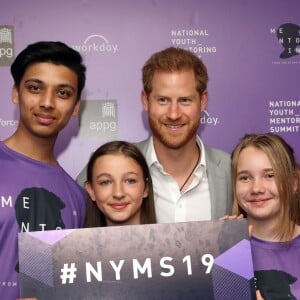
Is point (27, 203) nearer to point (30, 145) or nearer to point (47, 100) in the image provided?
point (30, 145)

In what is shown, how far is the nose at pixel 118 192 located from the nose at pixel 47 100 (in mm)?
456

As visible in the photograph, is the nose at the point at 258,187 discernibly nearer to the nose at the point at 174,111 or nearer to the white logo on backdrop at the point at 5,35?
the nose at the point at 174,111

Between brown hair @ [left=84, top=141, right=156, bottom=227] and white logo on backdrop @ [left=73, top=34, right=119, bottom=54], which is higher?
white logo on backdrop @ [left=73, top=34, right=119, bottom=54]

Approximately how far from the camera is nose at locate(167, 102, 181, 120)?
2309 mm

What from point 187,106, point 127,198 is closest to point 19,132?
point 127,198

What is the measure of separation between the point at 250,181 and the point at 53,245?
77 centimetres

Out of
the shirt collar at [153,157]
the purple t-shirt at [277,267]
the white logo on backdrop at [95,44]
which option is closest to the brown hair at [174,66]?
the shirt collar at [153,157]

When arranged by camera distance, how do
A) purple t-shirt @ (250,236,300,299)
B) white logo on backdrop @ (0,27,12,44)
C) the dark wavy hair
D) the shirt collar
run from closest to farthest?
purple t-shirt @ (250,236,300,299)
the dark wavy hair
the shirt collar
white logo on backdrop @ (0,27,12,44)

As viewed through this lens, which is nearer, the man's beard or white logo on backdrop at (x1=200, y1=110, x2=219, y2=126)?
the man's beard

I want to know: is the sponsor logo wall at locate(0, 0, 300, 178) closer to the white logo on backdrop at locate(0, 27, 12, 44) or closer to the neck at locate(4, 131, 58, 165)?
the white logo on backdrop at locate(0, 27, 12, 44)

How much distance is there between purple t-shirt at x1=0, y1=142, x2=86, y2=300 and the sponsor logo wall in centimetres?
62

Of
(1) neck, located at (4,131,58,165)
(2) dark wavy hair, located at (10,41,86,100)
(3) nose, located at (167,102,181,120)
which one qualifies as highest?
(2) dark wavy hair, located at (10,41,86,100)

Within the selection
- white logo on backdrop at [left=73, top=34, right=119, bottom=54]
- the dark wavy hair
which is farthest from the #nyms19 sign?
white logo on backdrop at [left=73, top=34, right=119, bottom=54]

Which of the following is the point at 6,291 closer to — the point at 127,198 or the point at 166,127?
the point at 127,198
